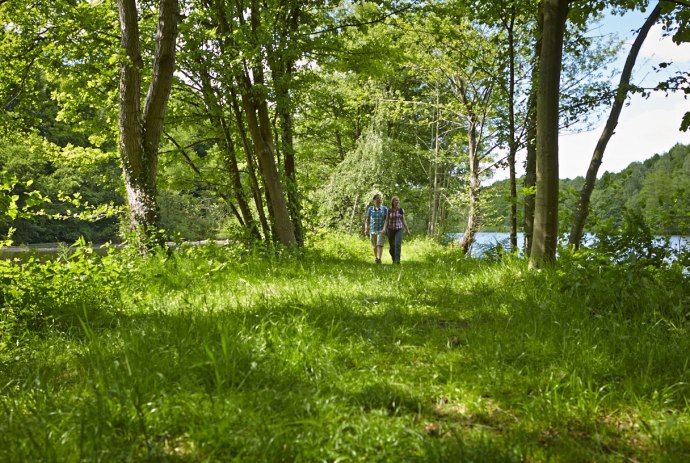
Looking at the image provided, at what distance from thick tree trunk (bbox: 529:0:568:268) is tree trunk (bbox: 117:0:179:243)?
633 centimetres

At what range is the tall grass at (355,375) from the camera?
212cm

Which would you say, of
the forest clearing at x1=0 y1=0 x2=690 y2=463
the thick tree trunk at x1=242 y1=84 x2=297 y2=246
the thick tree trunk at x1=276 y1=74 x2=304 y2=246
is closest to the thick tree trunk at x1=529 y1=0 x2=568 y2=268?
the forest clearing at x1=0 y1=0 x2=690 y2=463

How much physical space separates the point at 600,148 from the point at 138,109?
9.05 meters

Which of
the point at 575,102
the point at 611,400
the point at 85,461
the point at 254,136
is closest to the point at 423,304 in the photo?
the point at 611,400

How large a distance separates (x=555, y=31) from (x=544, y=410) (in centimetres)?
549

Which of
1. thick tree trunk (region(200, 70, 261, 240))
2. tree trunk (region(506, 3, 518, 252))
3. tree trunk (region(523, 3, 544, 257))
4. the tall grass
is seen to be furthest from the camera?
thick tree trunk (region(200, 70, 261, 240))

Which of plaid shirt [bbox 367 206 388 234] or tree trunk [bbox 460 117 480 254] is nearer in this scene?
plaid shirt [bbox 367 206 388 234]

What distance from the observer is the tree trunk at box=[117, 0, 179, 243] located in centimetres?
781

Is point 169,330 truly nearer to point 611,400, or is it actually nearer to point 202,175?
point 611,400

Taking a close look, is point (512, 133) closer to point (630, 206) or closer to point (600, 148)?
point (600, 148)

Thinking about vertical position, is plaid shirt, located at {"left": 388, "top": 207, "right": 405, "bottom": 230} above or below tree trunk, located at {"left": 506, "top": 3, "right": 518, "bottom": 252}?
below

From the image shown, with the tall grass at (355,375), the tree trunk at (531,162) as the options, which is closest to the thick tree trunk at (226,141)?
the tree trunk at (531,162)

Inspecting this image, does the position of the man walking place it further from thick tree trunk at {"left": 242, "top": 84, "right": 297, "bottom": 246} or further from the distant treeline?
the distant treeline

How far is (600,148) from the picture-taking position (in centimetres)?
842
